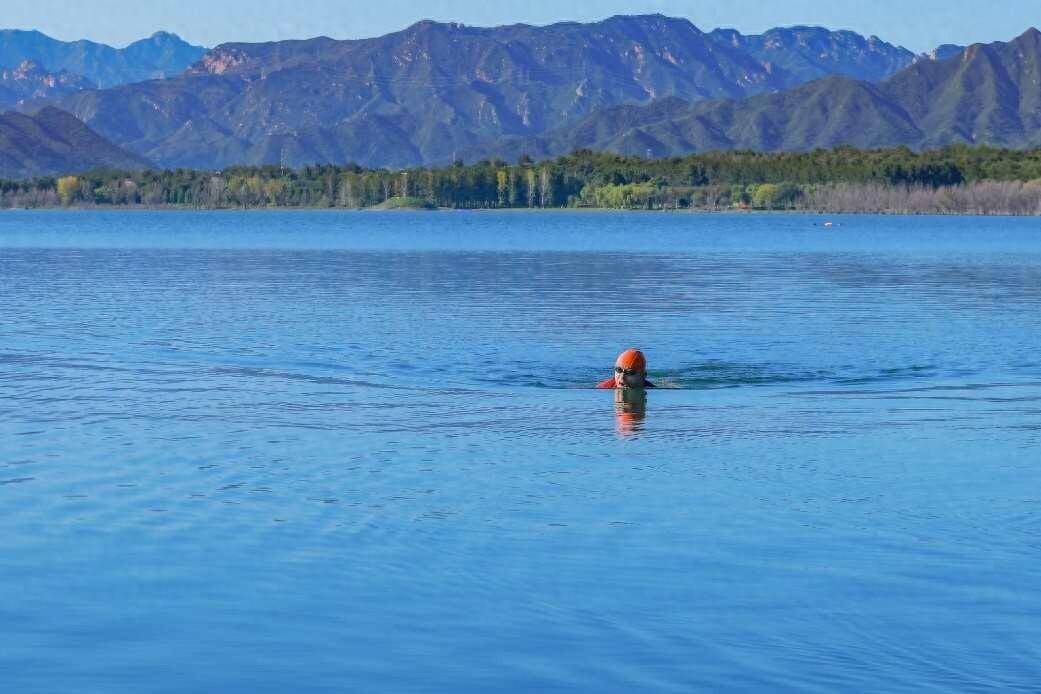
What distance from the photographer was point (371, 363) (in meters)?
42.2

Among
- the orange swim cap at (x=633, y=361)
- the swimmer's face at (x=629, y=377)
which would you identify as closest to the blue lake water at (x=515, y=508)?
the swimmer's face at (x=629, y=377)

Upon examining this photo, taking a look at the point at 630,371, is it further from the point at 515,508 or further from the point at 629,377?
the point at 515,508

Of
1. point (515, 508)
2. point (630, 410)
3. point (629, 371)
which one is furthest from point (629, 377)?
point (515, 508)

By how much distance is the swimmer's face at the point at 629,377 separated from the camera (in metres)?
35.8

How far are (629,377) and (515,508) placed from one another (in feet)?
43.4

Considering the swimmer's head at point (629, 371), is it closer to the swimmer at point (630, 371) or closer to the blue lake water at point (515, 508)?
the swimmer at point (630, 371)

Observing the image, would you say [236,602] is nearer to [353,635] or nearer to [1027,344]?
[353,635]

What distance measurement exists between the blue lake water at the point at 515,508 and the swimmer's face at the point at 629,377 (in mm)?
731

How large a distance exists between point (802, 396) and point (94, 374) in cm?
1627

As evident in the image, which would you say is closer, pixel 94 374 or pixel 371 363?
pixel 94 374

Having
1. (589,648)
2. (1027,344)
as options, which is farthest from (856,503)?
(1027,344)

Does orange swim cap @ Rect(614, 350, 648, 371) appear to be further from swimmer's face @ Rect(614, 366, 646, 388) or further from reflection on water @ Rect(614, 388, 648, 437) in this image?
reflection on water @ Rect(614, 388, 648, 437)

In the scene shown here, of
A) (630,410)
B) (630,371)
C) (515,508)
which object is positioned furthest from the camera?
(630,371)

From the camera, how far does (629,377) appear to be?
3584 cm
